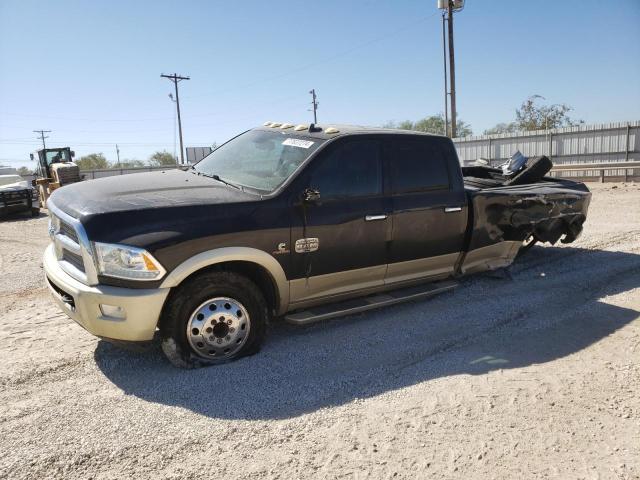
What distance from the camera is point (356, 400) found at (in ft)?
11.6

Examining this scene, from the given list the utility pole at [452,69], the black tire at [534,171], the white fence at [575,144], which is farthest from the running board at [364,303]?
the utility pole at [452,69]

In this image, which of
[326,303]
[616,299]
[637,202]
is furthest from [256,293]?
[637,202]

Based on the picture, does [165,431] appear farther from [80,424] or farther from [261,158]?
[261,158]

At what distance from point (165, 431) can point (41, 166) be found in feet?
90.6

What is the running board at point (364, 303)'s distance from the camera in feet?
14.6

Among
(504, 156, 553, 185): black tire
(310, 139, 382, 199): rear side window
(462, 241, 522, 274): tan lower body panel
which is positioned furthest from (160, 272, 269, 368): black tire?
(504, 156, 553, 185): black tire

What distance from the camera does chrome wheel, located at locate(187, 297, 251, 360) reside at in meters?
3.91

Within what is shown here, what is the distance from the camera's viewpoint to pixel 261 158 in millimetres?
4879

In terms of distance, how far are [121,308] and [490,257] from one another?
426 centimetres

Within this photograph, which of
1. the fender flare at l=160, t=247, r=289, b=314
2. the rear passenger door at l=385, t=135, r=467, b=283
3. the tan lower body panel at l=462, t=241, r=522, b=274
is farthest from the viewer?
the tan lower body panel at l=462, t=241, r=522, b=274

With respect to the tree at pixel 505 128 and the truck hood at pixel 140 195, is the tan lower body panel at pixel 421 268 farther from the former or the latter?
the tree at pixel 505 128

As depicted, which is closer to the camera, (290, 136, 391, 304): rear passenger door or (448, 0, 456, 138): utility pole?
(290, 136, 391, 304): rear passenger door

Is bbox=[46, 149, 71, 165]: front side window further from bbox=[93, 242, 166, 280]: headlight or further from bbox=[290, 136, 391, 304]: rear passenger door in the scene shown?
bbox=[93, 242, 166, 280]: headlight

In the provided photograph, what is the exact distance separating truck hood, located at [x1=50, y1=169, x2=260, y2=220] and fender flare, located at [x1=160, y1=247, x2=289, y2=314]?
406mm
